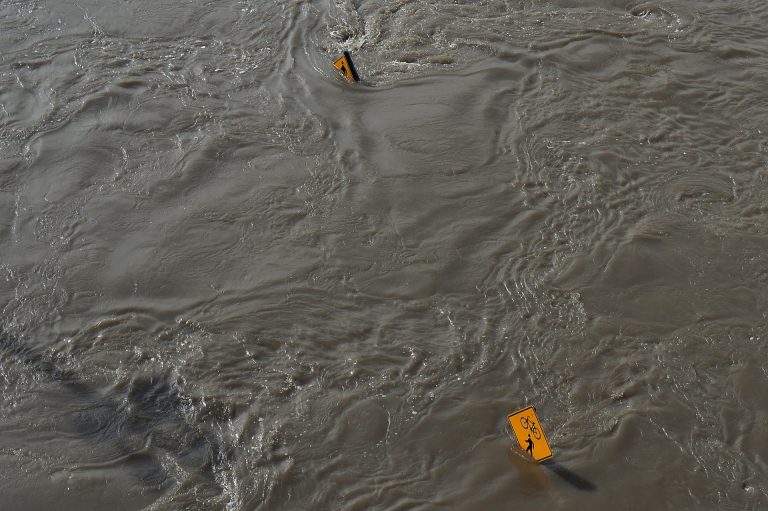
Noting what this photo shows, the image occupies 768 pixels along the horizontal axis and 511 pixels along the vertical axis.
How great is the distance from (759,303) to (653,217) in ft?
2.60

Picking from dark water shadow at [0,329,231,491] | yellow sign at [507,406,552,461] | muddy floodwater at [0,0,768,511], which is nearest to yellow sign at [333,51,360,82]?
muddy floodwater at [0,0,768,511]

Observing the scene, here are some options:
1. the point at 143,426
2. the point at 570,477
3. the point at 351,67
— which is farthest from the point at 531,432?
the point at 351,67

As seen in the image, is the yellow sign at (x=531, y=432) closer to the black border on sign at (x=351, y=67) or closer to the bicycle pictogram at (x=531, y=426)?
the bicycle pictogram at (x=531, y=426)

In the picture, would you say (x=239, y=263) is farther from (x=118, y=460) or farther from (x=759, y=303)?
(x=759, y=303)

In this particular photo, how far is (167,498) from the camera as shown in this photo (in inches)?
126

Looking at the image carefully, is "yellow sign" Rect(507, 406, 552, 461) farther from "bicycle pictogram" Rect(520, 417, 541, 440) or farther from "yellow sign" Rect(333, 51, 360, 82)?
"yellow sign" Rect(333, 51, 360, 82)

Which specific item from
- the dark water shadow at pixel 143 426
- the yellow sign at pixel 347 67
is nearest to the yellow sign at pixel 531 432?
the dark water shadow at pixel 143 426

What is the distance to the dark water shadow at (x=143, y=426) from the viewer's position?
333 centimetres

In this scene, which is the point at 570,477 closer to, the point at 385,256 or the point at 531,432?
the point at 531,432

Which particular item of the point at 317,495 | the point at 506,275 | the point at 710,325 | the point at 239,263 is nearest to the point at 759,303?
the point at 710,325

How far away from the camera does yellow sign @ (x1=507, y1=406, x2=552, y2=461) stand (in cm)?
316

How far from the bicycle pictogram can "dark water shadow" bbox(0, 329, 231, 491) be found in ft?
4.45

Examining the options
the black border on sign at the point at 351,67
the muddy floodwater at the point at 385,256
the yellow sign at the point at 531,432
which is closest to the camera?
the yellow sign at the point at 531,432

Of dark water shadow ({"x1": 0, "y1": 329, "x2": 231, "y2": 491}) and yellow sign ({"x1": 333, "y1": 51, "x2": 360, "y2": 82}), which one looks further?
yellow sign ({"x1": 333, "y1": 51, "x2": 360, "y2": 82})
